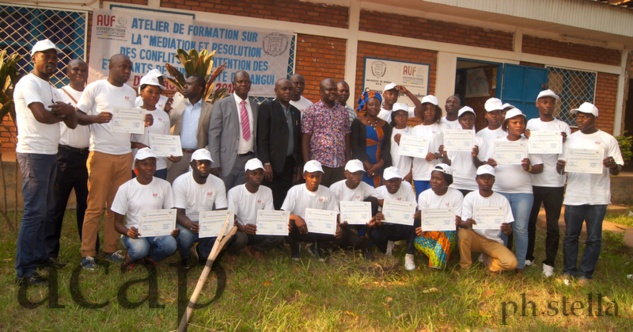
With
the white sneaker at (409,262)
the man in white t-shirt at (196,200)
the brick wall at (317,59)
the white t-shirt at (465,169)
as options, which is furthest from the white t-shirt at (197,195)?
the brick wall at (317,59)

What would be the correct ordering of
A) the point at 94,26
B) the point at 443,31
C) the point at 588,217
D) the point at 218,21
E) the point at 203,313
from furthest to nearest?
the point at 443,31
the point at 218,21
the point at 94,26
the point at 588,217
the point at 203,313

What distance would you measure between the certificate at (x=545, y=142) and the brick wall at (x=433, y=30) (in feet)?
15.7

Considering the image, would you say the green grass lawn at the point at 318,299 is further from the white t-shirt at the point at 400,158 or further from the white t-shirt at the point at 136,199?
the white t-shirt at the point at 400,158

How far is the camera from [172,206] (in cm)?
521

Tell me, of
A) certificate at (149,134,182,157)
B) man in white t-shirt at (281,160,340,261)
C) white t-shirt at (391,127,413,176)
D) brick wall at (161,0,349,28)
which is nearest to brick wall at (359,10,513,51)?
brick wall at (161,0,349,28)

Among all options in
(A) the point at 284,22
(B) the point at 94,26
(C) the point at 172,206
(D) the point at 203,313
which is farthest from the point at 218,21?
(D) the point at 203,313

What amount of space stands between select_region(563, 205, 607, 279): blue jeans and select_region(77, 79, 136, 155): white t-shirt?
4504 mm

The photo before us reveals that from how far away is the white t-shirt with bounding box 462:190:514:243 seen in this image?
5422 millimetres

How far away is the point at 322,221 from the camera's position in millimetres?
5484

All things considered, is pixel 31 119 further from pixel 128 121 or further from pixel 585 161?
pixel 585 161

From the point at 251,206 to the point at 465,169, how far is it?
7.95 ft

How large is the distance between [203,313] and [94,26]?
5.63 metres

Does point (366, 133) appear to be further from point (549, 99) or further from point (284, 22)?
point (284, 22)

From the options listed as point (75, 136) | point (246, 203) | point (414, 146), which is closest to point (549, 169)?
point (414, 146)
